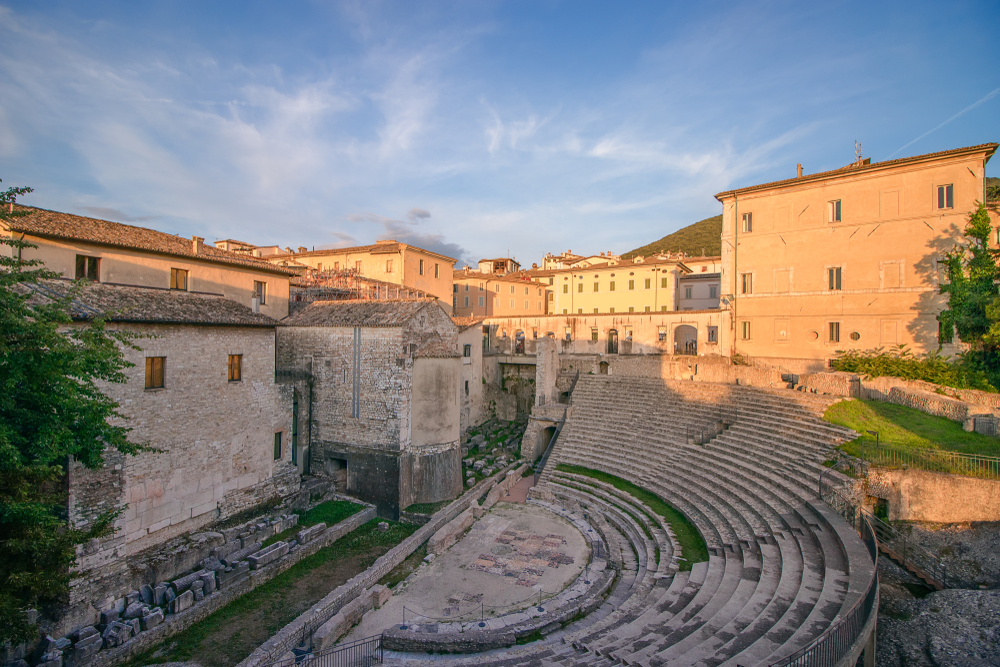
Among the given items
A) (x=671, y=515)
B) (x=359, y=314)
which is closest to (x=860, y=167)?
(x=671, y=515)

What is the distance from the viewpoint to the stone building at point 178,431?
39.7 feet

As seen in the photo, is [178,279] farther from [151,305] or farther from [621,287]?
[621,287]

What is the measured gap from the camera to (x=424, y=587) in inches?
531

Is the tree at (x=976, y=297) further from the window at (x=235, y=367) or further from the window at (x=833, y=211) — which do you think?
the window at (x=235, y=367)

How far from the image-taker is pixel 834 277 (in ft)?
86.6

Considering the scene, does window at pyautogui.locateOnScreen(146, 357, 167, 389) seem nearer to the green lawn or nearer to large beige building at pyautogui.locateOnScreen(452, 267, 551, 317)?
the green lawn

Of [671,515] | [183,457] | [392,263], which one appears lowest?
[671,515]

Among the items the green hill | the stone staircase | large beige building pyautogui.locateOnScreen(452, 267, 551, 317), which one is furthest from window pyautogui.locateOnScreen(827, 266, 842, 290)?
Answer: the green hill

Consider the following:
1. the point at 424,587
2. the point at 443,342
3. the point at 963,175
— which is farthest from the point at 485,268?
the point at 424,587

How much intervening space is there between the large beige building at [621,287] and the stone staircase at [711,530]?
18582mm

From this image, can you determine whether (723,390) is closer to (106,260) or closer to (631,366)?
(631,366)

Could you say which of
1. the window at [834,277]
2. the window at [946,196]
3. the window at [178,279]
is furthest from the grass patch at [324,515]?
the window at [946,196]

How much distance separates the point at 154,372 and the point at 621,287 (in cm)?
3666

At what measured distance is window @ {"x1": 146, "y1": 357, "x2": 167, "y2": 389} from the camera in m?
13.9
